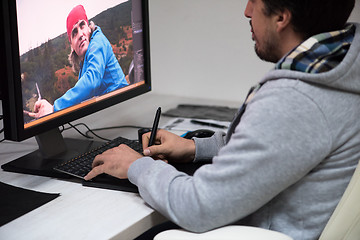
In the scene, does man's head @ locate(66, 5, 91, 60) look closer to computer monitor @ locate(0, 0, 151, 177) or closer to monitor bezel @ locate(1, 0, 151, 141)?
computer monitor @ locate(0, 0, 151, 177)

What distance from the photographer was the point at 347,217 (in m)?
1.09

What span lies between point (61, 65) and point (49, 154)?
262mm

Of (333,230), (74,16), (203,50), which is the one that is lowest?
(333,230)

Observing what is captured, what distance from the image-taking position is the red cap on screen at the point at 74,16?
1446 mm

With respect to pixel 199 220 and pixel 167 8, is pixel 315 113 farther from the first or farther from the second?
pixel 167 8

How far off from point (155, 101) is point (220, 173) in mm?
1275

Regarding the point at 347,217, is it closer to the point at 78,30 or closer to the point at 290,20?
the point at 290,20

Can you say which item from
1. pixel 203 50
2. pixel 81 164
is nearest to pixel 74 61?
pixel 81 164

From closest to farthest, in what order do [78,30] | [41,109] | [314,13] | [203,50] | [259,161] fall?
[259,161] → [314,13] → [41,109] → [78,30] → [203,50]

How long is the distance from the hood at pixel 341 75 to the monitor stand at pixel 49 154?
2.06 feet

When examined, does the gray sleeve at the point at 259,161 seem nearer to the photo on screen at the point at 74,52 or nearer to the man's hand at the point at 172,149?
the man's hand at the point at 172,149

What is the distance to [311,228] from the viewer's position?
3.84ft

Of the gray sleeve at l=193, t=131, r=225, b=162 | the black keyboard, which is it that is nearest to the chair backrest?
the gray sleeve at l=193, t=131, r=225, b=162

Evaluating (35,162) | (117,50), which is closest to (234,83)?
(117,50)
